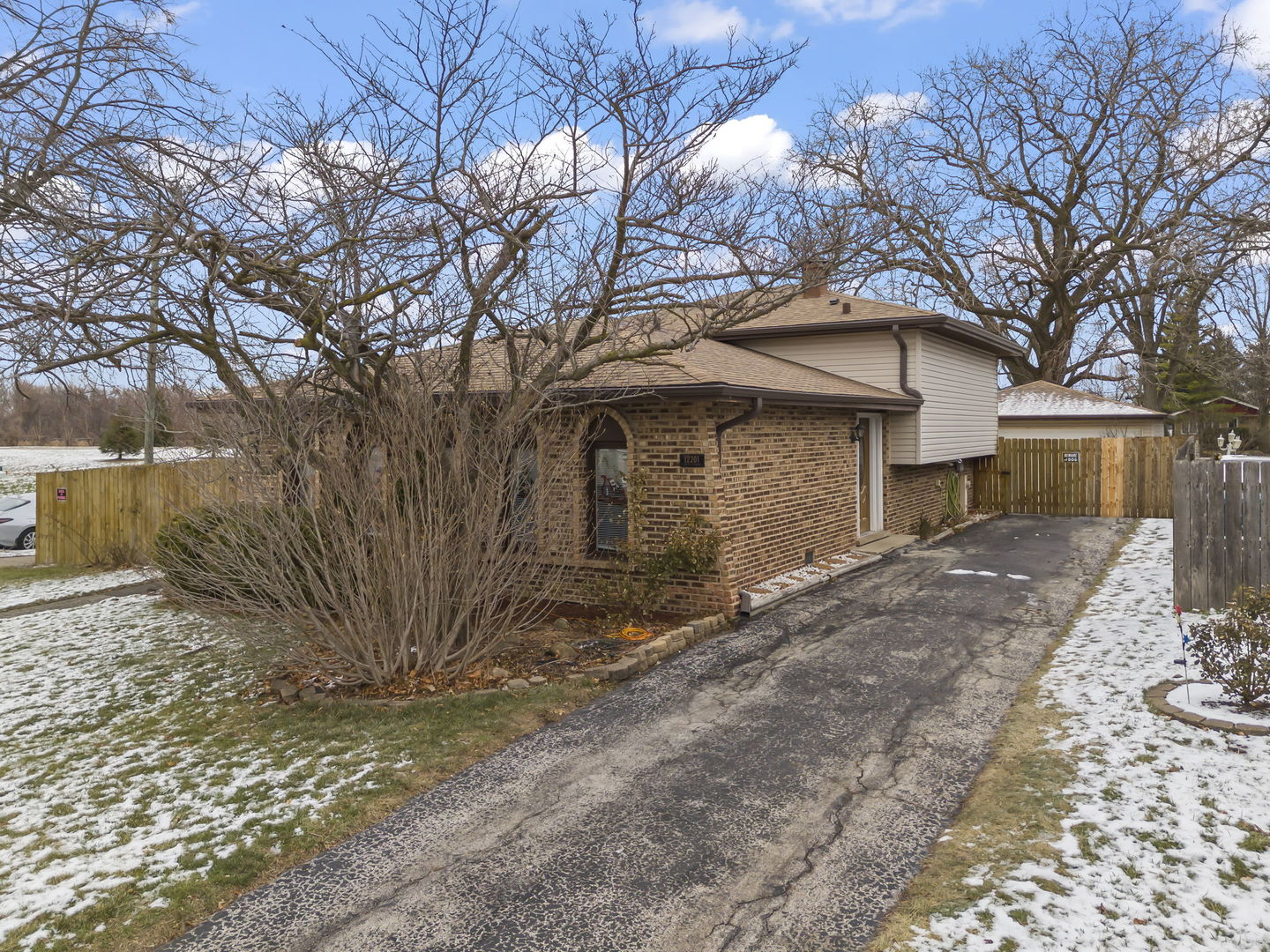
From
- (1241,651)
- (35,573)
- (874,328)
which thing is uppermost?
(874,328)

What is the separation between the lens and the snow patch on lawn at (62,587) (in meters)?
11.4

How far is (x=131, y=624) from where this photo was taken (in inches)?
374

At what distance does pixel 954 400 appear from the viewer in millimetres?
15992

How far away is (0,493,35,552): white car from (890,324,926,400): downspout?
1782cm

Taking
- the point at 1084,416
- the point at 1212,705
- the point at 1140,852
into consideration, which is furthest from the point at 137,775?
the point at 1084,416

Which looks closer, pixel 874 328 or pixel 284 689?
pixel 284 689

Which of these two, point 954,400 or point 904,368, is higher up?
point 904,368

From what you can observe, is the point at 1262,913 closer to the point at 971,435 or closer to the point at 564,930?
the point at 564,930

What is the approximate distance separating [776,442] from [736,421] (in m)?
1.35

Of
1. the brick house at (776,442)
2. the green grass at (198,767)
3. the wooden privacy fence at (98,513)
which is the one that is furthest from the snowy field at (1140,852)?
the wooden privacy fence at (98,513)

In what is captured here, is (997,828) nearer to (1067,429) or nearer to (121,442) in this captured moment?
(1067,429)

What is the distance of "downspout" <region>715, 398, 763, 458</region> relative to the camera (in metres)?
9.07

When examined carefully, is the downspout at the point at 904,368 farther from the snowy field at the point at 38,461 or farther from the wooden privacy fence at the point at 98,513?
the snowy field at the point at 38,461

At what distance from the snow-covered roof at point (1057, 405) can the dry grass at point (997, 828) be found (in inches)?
784
